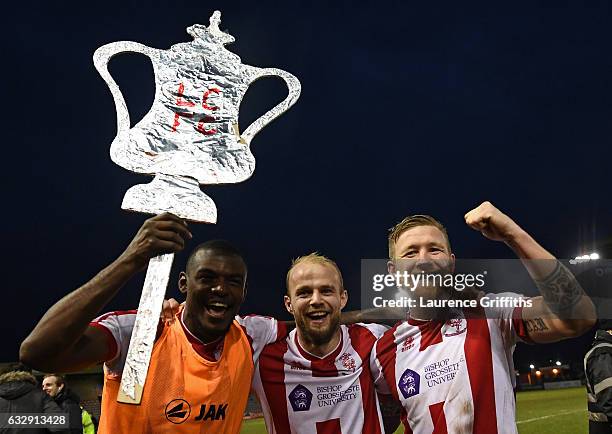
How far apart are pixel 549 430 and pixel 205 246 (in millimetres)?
14260

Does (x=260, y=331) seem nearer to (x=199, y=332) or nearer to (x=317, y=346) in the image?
(x=317, y=346)

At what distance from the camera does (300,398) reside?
3160 millimetres

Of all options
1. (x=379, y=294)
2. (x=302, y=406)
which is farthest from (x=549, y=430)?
(x=302, y=406)

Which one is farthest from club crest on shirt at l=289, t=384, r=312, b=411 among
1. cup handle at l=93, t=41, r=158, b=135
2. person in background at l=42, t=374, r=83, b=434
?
person in background at l=42, t=374, r=83, b=434

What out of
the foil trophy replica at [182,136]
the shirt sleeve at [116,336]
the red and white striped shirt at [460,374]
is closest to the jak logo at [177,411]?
the shirt sleeve at [116,336]

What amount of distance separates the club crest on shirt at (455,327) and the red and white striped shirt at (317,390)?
57 cm

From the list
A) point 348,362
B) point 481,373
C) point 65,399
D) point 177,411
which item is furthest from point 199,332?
point 65,399

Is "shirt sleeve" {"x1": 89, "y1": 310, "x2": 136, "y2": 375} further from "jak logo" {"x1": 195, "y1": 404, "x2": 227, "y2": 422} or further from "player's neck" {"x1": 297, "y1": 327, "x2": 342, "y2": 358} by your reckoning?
"player's neck" {"x1": 297, "y1": 327, "x2": 342, "y2": 358}

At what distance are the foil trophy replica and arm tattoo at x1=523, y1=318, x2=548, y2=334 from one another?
1.59m

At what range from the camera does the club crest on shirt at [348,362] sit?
3.22 m

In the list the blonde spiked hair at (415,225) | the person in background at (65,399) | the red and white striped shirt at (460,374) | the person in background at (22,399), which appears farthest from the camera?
the person in background at (65,399)

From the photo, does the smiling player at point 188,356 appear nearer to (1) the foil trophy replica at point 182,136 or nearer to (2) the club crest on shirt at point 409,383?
(1) the foil trophy replica at point 182,136

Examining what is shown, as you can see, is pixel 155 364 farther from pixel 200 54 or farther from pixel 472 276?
pixel 472 276

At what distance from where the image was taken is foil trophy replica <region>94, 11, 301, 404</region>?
2062 mm
